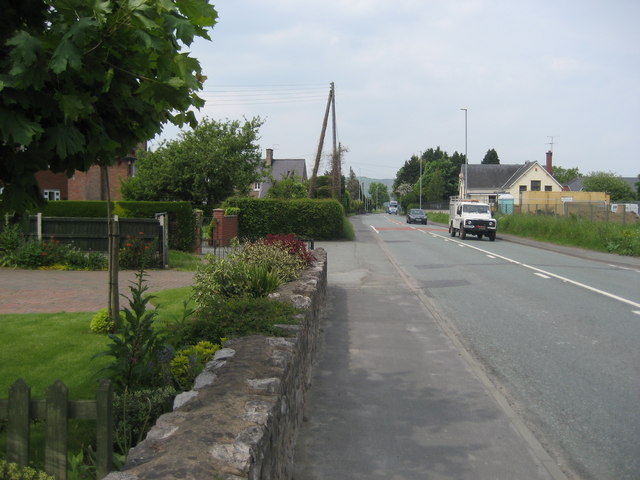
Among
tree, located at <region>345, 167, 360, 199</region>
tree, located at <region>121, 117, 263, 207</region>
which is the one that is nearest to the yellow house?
tree, located at <region>345, 167, 360, 199</region>

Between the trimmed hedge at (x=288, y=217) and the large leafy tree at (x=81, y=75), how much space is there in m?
27.7

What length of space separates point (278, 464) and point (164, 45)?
230 centimetres

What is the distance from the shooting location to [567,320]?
979 cm

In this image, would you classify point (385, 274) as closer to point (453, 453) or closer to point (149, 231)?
point (149, 231)

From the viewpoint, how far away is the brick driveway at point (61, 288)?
10.3 metres

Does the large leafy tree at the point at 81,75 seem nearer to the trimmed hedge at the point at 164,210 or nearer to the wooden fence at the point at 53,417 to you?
the wooden fence at the point at 53,417

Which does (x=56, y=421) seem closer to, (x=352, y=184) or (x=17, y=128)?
(x=17, y=128)

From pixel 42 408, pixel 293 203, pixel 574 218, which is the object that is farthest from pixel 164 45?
pixel 574 218

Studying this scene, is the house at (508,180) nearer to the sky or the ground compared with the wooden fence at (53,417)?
nearer to the sky

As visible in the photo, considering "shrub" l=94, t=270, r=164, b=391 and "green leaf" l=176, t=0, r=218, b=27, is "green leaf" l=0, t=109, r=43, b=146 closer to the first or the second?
"green leaf" l=176, t=0, r=218, b=27

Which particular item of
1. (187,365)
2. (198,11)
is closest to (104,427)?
(187,365)

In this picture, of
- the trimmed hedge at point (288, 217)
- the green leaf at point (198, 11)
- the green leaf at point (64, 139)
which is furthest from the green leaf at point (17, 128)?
the trimmed hedge at point (288, 217)

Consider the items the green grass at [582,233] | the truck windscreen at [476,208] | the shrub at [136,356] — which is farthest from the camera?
the truck windscreen at [476,208]

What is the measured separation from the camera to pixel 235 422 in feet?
9.64
